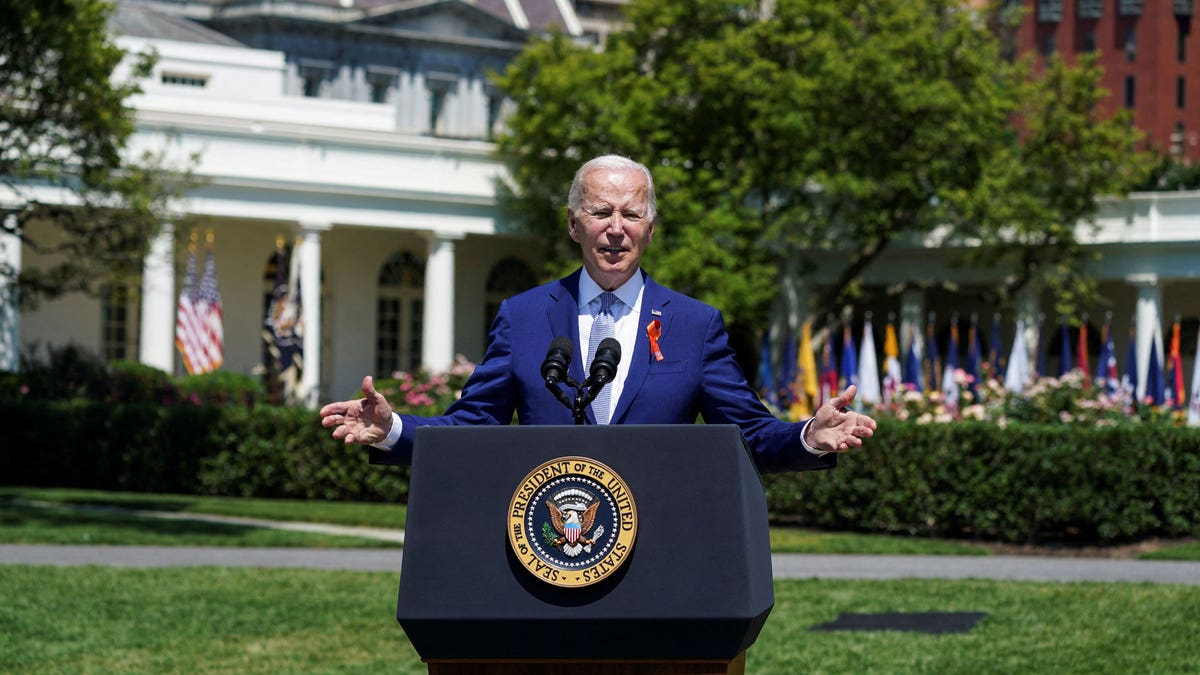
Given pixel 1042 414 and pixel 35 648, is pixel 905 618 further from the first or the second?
pixel 1042 414

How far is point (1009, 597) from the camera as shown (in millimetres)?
13398

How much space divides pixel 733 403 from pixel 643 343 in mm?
322

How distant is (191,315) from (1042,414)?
1912cm

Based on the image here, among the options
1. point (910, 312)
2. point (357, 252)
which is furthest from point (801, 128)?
point (357, 252)

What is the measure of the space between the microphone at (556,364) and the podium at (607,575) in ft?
1.25

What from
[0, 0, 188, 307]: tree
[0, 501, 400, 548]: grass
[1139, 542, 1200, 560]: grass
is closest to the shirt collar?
[0, 501, 400, 548]: grass

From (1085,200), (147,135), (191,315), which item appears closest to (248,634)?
(191,315)

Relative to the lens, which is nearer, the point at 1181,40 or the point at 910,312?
the point at 910,312

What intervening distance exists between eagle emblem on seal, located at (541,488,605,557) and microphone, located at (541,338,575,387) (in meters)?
0.53

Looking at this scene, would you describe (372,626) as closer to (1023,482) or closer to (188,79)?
(1023,482)

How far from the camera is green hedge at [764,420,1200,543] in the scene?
1931cm

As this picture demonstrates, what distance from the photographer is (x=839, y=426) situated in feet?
16.1

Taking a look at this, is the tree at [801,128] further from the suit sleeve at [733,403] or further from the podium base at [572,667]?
the podium base at [572,667]

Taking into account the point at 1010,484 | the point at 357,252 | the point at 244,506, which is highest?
the point at 357,252
